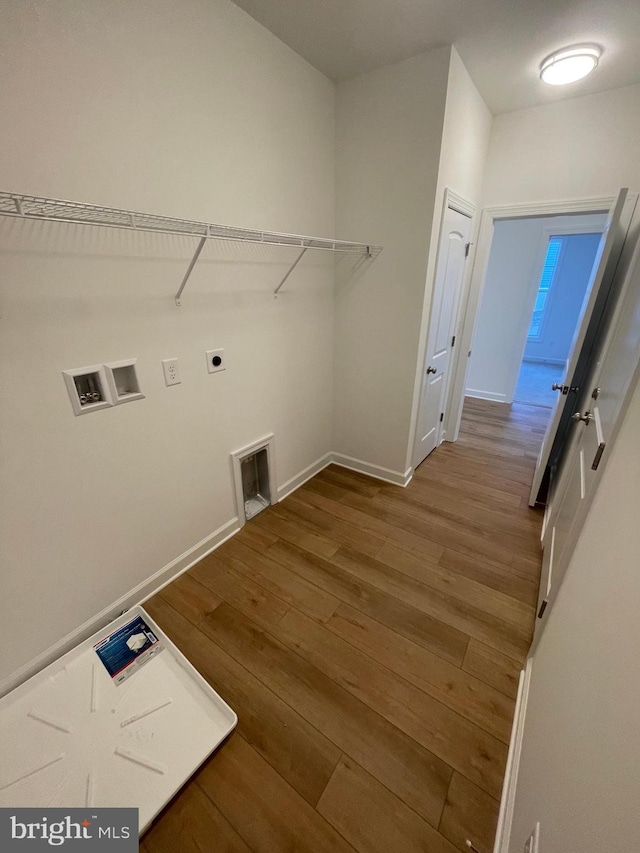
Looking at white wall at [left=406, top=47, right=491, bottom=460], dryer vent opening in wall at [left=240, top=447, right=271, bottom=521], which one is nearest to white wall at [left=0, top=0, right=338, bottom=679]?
dryer vent opening in wall at [left=240, top=447, right=271, bottom=521]

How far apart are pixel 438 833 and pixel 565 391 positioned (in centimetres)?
222

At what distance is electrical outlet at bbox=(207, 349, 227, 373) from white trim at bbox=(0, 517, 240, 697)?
0.98 meters

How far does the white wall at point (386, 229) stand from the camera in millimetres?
1883

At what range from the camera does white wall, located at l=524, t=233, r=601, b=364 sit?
20.2 feet

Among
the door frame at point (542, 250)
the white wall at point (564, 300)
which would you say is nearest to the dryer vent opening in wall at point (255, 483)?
the door frame at point (542, 250)

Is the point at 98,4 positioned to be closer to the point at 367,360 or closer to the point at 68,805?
the point at 367,360

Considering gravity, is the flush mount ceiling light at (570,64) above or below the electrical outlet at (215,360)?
above

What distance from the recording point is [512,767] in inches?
44.1

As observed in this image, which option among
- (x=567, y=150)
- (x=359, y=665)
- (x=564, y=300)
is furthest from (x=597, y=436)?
(x=564, y=300)

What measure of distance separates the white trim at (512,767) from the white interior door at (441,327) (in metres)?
1.66

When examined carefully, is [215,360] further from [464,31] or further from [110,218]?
[464,31]

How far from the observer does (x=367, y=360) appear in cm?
256

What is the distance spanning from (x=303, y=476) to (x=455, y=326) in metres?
1.87

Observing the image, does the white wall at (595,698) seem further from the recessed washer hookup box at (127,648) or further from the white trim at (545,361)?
the white trim at (545,361)
